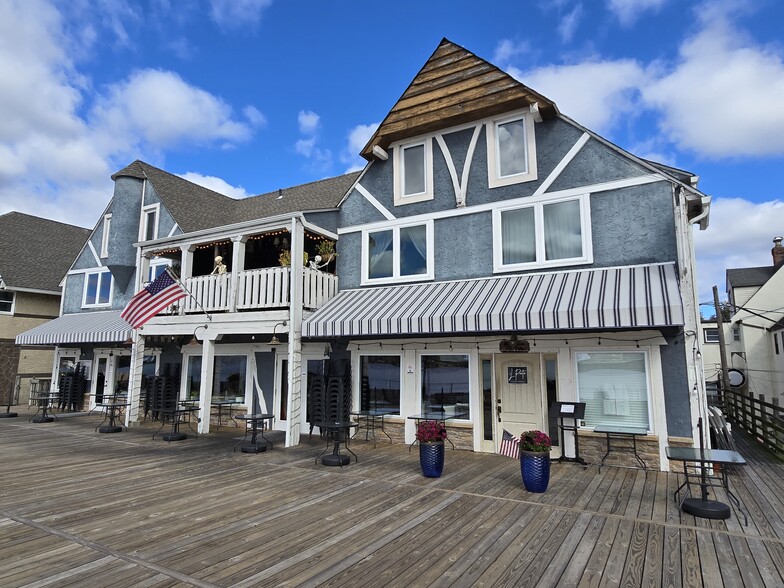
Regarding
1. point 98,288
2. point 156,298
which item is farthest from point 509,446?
point 98,288

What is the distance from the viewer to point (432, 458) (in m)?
8.10

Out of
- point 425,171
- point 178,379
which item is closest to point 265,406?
point 178,379

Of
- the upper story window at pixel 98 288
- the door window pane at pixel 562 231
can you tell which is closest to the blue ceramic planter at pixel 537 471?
the door window pane at pixel 562 231

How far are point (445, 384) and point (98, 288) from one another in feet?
53.5

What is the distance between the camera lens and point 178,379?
16281mm

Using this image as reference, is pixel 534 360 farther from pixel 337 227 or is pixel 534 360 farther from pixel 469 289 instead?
pixel 337 227

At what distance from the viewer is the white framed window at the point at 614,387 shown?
902cm

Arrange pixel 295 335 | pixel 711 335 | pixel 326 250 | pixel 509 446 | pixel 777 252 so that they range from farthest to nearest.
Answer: pixel 711 335 < pixel 777 252 < pixel 326 250 < pixel 295 335 < pixel 509 446

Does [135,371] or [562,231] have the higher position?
[562,231]

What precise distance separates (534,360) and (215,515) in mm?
7114

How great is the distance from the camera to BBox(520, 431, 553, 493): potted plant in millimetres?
7086

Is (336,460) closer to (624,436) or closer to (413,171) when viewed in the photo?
(624,436)

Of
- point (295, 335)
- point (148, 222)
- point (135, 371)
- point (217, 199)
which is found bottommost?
point (135, 371)

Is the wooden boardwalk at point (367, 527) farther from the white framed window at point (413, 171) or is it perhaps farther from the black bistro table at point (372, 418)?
the white framed window at point (413, 171)
